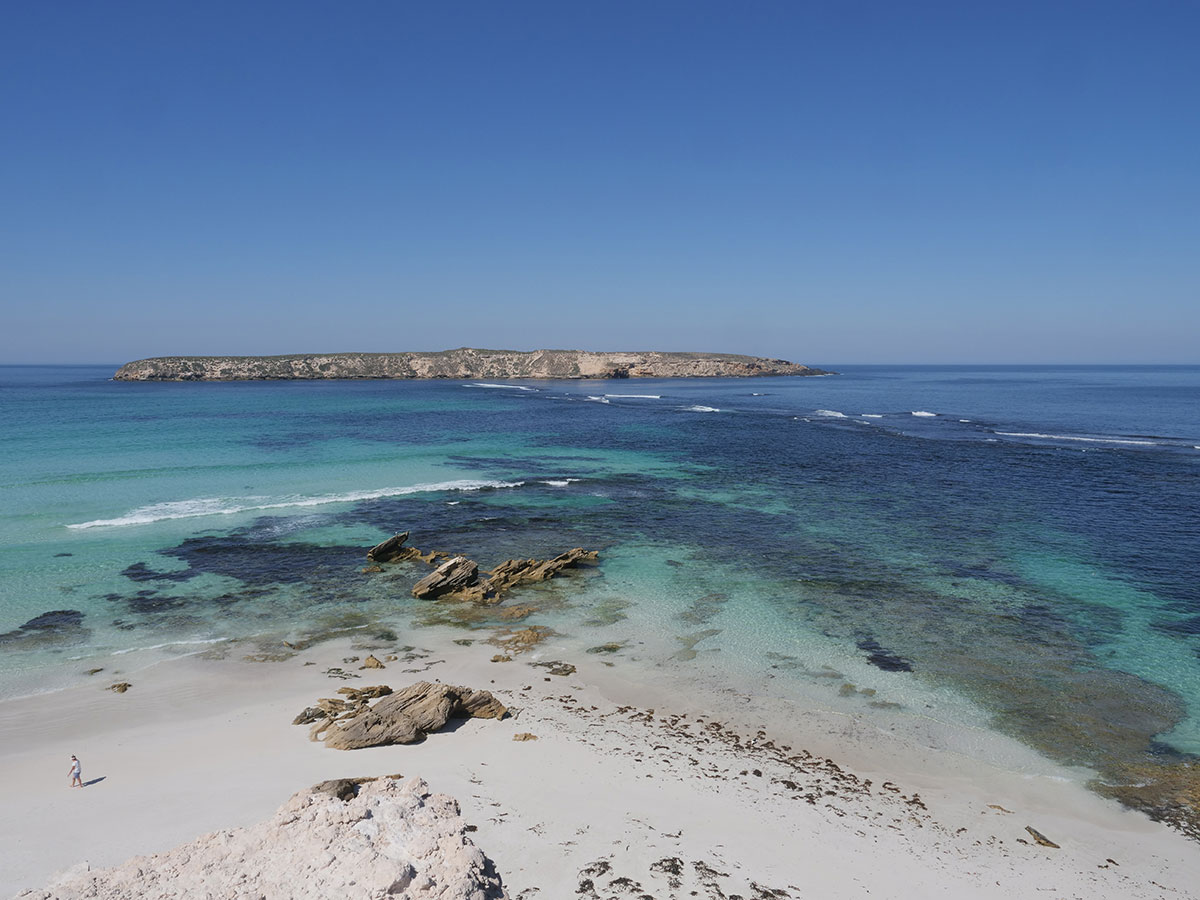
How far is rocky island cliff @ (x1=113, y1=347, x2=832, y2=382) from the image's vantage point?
13612 centimetres

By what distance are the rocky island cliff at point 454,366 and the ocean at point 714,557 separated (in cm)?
8939

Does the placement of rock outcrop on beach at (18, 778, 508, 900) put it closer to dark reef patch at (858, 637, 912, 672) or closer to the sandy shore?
the sandy shore

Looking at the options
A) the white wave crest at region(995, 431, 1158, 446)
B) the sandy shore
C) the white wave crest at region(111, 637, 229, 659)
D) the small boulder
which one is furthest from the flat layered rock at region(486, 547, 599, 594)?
the white wave crest at region(995, 431, 1158, 446)

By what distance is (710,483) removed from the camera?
39.4m

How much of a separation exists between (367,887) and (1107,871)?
1123 cm

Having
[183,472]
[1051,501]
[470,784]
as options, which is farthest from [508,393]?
[470,784]

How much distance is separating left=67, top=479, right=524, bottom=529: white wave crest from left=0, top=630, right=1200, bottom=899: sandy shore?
16517mm

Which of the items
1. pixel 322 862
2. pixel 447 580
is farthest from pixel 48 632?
pixel 322 862

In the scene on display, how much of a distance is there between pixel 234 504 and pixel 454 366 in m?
126

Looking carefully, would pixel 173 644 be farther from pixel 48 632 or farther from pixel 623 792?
pixel 623 792

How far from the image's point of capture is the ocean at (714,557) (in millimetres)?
16312

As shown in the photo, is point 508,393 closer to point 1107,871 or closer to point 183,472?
point 183,472

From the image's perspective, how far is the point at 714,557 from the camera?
2559 centimetres

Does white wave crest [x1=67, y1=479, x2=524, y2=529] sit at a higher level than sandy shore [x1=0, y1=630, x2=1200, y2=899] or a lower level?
higher
